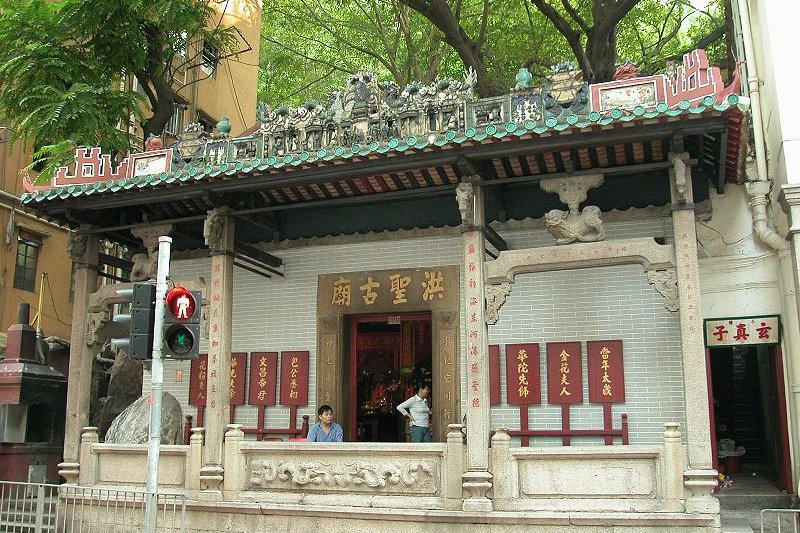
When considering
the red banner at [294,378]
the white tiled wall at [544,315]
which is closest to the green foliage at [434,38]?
the white tiled wall at [544,315]

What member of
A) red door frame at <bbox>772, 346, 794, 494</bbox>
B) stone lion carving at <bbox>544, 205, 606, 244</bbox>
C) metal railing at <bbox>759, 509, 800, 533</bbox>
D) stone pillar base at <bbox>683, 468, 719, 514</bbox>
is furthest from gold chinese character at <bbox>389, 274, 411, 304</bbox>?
metal railing at <bbox>759, 509, 800, 533</bbox>

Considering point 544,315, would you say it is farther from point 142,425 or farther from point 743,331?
point 142,425

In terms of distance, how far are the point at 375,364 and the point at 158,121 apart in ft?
20.6

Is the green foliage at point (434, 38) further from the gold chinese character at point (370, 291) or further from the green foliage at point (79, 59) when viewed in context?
the gold chinese character at point (370, 291)

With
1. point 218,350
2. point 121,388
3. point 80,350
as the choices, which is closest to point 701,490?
point 218,350

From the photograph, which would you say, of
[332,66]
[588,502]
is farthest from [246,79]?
[588,502]

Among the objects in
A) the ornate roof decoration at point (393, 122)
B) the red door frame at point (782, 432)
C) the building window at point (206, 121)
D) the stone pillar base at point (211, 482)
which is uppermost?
the building window at point (206, 121)

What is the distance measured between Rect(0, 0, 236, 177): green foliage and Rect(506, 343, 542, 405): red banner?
8.06 meters

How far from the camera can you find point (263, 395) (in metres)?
10.9

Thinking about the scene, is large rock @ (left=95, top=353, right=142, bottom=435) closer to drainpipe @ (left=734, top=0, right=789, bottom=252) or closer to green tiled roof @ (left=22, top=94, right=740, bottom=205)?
green tiled roof @ (left=22, top=94, right=740, bottom=205)

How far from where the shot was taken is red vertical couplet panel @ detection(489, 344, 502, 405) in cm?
962

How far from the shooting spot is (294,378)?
35.1 feet

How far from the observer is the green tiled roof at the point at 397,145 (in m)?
7.07

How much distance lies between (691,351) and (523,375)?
8.86 ft
